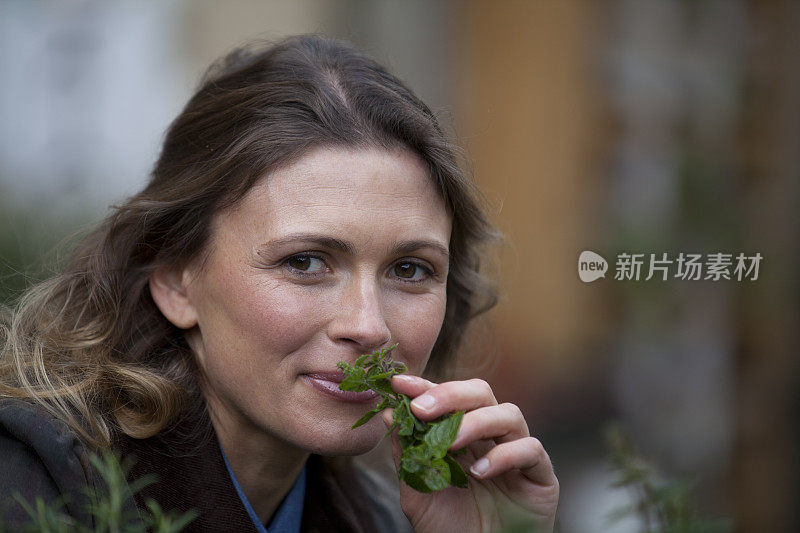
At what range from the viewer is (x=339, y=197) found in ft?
7.73

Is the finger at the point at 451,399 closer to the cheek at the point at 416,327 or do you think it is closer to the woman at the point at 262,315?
the woman at the point at 262,315

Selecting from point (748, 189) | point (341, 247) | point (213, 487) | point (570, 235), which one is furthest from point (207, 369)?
point (570, 235)

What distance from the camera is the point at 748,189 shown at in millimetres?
5988

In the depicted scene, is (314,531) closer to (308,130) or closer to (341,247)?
(341,247)

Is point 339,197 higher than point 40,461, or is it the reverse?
point 339,197

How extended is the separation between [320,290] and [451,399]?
1.59 feet

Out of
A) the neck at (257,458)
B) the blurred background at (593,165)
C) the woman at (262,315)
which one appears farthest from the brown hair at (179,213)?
the blurred background at (593,165)

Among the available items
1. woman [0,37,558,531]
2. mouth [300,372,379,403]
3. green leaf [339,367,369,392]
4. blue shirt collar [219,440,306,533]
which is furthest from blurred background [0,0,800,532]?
green leaf [339,367,369,392]

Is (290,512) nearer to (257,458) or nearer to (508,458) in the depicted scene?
(257,458)

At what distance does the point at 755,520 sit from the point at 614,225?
2.18m

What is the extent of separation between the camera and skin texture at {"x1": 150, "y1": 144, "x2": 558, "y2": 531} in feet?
7.50

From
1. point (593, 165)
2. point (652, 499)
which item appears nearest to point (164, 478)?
point (652, 499)

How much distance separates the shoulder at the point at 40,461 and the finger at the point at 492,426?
2.68 ft

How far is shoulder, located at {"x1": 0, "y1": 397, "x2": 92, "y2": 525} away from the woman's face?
464 mm
